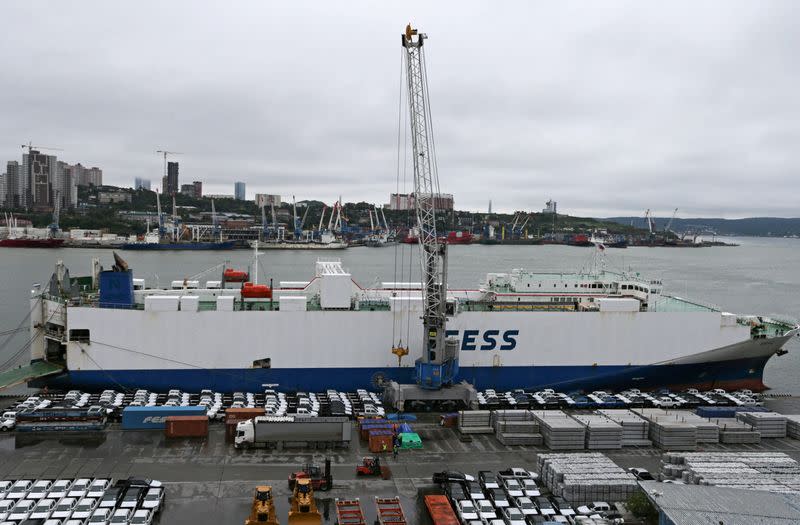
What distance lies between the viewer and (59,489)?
13.4 m

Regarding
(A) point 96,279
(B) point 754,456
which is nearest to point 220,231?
(A) point 96,279

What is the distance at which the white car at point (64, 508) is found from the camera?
1224 cm

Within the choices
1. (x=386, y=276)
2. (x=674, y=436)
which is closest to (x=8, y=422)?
(x=674, y=436)

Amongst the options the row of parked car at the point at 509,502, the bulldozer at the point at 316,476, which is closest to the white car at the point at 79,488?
the bulldozer at the point at 316,476

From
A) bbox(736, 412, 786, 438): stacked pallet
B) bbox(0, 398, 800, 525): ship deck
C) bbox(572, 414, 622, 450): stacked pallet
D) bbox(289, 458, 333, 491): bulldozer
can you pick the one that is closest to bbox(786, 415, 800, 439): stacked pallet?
bbox(736, 412, 786, 438): stacked pallet

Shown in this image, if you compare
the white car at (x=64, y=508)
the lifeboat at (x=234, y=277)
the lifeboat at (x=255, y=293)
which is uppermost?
the lifeboat at (x=234, y=277)

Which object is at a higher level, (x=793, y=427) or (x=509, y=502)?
(x=793, y=427)

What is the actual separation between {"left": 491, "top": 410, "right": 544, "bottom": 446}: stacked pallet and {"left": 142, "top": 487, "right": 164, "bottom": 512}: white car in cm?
891

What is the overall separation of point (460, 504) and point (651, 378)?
1344 cm

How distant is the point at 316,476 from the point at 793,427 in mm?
14381

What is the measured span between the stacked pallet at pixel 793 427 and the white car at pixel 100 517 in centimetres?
1859

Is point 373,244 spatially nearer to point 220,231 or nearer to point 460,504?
point 220,231

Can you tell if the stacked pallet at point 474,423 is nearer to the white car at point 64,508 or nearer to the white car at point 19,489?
the white car at point 64,508

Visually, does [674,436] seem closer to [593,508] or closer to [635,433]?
[635,433]
